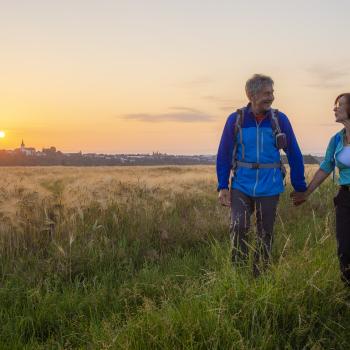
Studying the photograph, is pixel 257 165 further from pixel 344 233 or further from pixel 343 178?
pixel 344 233

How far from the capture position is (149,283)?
4980 mm

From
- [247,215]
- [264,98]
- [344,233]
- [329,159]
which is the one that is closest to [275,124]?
[264,98]

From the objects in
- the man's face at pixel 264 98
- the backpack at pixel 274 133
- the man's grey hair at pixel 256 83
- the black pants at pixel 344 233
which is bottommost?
the black pants at pixel 344 233

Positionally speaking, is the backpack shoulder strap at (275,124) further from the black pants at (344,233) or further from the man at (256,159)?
the black pants at (344,233)

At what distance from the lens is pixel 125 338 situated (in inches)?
125

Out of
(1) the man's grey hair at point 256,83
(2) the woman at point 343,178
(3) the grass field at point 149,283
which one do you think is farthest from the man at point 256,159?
(2) the woman at point 343,178

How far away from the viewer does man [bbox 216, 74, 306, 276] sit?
4566mm

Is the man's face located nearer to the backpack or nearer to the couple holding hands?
the couple holding hands

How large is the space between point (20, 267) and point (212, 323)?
9.65 ft

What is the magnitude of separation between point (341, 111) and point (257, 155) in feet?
2.86

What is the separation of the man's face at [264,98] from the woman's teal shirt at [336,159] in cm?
68

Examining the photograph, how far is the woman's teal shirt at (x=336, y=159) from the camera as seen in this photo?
13.6 ft

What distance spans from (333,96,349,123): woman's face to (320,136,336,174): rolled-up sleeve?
219 mm

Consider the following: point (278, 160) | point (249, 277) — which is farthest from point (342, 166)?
point (249, 277)
